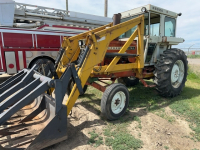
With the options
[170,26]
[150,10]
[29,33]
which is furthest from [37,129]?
[29,33]

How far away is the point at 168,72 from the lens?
4336 millimetres

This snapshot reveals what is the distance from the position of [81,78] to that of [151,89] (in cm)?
355

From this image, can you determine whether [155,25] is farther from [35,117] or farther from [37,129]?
[37,129]

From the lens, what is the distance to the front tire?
14.3ft

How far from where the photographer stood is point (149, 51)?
4746 millimetres

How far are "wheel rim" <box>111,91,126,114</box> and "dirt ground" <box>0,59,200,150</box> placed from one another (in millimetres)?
381

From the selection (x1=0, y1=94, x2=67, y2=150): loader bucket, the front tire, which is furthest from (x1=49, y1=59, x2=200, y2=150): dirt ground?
the front tire

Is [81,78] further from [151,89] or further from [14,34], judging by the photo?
[14,34]

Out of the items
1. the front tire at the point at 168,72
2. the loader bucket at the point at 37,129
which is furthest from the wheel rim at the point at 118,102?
the front tire at the point at 168,72

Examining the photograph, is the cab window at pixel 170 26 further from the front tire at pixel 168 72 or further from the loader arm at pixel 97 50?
the loader arm at pixel 97 50

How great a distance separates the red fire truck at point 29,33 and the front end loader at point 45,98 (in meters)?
3.75

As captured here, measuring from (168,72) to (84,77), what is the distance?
2.58 metres

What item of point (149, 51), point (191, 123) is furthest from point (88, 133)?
point (149, 51)

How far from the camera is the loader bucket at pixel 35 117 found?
7.50ft
